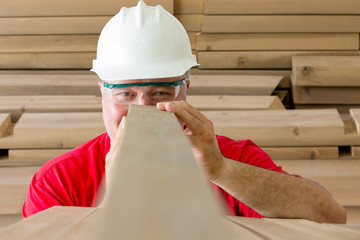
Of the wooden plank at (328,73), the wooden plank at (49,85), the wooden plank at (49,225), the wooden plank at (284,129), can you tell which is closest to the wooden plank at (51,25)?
the wooden plank at (49,85)

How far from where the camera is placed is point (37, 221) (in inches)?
16.5

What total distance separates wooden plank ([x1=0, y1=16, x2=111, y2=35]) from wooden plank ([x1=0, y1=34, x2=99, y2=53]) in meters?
0.05

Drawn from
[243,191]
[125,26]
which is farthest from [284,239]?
[125,26]

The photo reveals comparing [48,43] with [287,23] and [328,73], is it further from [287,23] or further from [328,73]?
[328,73]

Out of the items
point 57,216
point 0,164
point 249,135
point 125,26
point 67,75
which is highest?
point 125,26

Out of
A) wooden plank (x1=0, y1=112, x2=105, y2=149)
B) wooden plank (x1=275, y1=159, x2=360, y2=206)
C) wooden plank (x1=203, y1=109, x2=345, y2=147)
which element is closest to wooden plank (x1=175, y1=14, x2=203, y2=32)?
wooden plank (x1=203, y1=109, x2=345, y2=147)

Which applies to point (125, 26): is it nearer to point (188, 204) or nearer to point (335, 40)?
point (188, 204)

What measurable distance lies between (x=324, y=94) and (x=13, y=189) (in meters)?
2.46

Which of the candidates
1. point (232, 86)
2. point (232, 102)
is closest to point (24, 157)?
point (232, 102)

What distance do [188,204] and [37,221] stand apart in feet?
0.64

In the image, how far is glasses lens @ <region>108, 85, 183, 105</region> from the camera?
6.11ft

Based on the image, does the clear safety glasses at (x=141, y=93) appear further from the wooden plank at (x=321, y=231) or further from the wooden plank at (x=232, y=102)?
the wooden plank at (x=232, y=102)

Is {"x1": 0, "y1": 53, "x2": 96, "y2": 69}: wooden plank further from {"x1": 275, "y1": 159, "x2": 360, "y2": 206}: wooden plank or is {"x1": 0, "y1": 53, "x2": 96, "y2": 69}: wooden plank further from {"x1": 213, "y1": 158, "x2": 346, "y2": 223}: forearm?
{"x1": 213, "y1": 158, "x2": 346, "y2": 223}: forearm

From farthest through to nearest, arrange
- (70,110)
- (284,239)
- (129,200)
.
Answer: (70,110)
(284,239)
(129,200)
